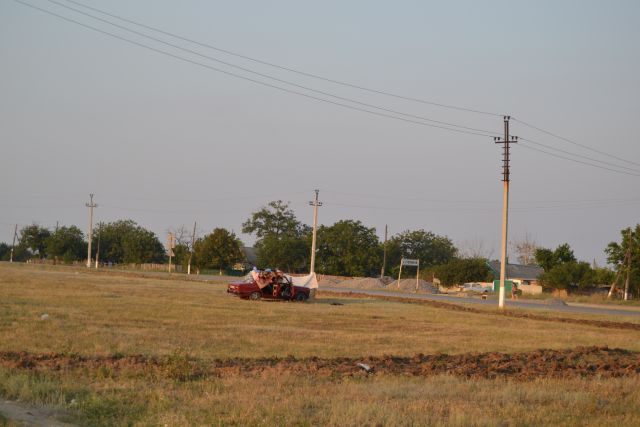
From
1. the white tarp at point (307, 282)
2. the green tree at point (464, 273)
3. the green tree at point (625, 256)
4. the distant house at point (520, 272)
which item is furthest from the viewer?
the distant house at point (520, 272)

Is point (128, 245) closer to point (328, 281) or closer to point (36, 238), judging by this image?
point (36, 238)

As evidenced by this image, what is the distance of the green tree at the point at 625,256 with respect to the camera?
265 feet

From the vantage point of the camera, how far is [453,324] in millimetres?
31625

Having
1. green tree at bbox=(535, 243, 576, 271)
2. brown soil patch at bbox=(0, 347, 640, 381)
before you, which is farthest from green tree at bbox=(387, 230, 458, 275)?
brown soil patch at bbox=(0, 347, 640, 381)

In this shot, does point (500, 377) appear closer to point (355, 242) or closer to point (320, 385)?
point (320, 385)

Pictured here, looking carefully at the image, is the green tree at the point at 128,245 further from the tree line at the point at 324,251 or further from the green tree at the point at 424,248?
the green tree at the point at 424,248

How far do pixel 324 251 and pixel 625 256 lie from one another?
168ft

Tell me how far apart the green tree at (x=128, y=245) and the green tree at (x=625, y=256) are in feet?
276

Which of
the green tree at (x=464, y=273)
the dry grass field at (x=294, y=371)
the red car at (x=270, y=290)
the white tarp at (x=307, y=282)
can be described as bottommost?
the dry grass field at (x=294, y=371)

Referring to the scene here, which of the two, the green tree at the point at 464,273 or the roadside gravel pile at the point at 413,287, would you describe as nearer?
the roadside gravel pile at the point at 413,287

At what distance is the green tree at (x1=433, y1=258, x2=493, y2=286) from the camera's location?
98.3 meters

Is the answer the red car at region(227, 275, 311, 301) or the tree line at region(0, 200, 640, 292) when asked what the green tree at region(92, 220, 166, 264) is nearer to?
the tree line at region(0, 200, 640, 292)

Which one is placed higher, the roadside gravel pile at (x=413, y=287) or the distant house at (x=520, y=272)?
the distant house at (x=520, y=272)

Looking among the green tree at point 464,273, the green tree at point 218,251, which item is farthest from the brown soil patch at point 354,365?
the green tree at point 218,251
